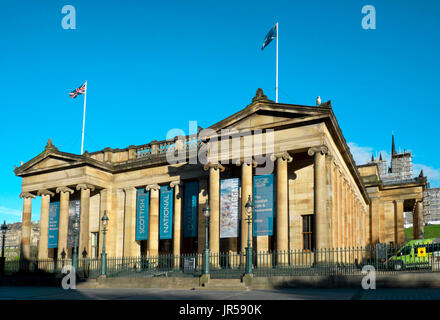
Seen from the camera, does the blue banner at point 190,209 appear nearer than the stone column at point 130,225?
Yes

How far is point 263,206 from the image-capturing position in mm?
29469

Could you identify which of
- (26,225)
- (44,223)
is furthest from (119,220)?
(26,225)

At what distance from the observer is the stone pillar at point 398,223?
49219 mm

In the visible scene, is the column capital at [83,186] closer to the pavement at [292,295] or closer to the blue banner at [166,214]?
the blue banner at [166,214]

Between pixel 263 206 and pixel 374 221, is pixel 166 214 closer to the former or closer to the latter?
pixel 263 206

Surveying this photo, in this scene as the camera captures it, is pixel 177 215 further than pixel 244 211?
Yes

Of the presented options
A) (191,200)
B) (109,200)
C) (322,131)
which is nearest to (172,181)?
(191,200)

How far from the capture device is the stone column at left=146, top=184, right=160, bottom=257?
1475 inches

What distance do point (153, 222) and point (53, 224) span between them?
9.15 meters

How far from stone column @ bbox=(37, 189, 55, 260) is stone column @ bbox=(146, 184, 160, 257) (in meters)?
9.15

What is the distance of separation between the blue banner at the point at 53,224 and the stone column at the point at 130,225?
5.88m

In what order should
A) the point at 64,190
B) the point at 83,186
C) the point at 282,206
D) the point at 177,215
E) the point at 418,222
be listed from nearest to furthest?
the point at 282,206
the point at 177,215
the point at 83,186
the point at 64,190
the point at 418,222

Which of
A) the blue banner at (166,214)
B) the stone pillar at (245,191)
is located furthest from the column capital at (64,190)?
the stone pillar at (245,191)

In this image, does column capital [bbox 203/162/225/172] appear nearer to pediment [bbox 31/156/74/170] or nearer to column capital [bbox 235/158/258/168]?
column capital [bbox 235/158/258/168]
